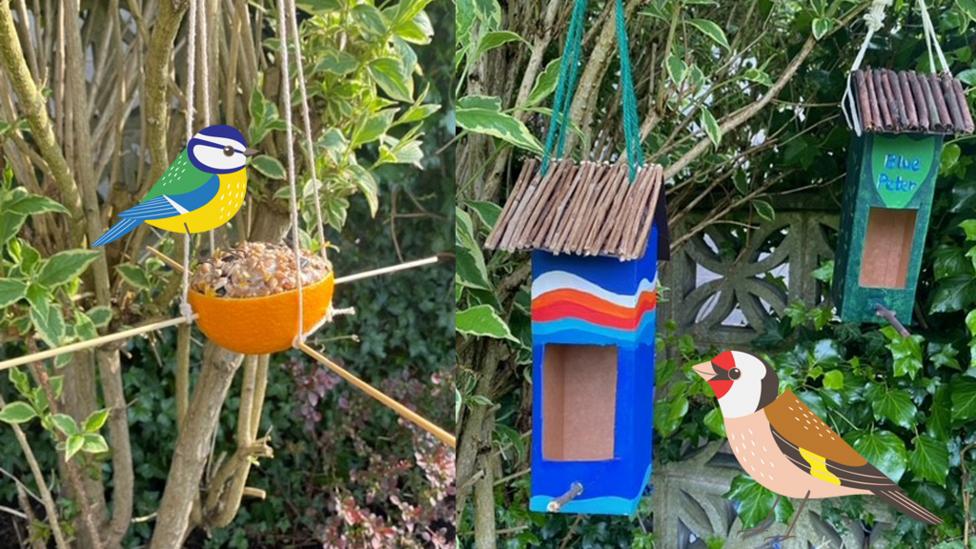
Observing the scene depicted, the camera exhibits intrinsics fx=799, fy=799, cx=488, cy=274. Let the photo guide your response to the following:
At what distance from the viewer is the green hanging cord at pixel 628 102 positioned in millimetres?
450

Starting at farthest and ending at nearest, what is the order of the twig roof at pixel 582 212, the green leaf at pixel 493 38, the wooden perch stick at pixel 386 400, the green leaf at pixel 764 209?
1. the green leaf at pixel 764 209
2. the green leaf at pixel 493 38
3. the twig roof at pixel 582 212
4. the wooden perch stick at pixel 386 400

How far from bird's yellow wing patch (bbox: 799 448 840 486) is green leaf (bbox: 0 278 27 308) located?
585 mm

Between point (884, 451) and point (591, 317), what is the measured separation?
1.06ft

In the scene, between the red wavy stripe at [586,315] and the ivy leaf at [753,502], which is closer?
the red wavy stripe at [586,315]

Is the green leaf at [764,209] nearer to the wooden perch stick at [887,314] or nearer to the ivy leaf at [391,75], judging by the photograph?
the wooden perch stick at [887,314]

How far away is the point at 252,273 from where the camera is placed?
0.43 metres

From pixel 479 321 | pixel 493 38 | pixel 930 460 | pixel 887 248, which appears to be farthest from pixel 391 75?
pixel 930 460

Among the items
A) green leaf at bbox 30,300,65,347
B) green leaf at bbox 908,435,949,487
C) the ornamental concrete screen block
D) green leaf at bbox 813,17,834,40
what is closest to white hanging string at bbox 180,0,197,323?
the ornamental concrete screen block

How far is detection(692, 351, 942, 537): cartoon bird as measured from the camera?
0.44 m

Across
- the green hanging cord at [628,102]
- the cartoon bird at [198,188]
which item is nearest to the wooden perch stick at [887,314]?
the green hanging cord at [628,102]

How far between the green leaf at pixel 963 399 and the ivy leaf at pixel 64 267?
777 millimetres

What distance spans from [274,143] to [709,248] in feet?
1.80

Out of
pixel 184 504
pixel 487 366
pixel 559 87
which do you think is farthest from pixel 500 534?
pixel 559 87

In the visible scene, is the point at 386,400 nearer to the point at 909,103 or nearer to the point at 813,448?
the point at 813,448
